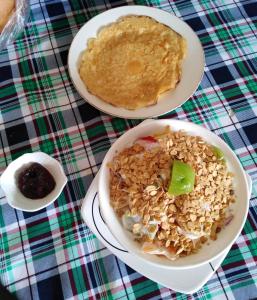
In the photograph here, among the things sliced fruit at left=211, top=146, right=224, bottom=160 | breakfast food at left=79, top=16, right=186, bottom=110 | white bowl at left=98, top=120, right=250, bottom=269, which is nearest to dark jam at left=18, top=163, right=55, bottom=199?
white bowl at left=98, top=120, right=250, bottom=269

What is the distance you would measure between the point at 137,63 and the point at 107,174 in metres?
0.45

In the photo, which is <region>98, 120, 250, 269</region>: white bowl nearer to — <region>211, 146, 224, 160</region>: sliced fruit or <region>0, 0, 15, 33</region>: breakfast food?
<region>211, 146, 224, 160</region>: sliced fruit

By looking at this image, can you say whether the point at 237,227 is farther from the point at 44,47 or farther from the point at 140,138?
the point at 44,47

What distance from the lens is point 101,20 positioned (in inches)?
47.8

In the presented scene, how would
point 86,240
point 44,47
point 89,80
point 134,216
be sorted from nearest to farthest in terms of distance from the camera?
1. point 134,216
2. point 86,240
3. point 89,80
4. point 44,47

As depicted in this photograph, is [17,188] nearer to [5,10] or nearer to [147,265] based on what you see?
[147,265]

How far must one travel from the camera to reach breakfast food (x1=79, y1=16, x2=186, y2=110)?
1.12 meters

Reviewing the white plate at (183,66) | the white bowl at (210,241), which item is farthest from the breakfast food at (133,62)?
the white bowl at (210,241)

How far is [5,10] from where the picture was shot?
112 cm

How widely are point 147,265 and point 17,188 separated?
0.40 m

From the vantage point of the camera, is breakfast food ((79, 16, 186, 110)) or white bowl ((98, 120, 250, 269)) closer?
white bowl ((98, 120, 250, 269))

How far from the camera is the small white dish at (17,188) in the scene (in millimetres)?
940

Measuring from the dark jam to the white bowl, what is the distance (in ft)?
0.54

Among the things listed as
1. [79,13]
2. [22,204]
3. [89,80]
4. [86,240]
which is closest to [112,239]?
[86,240]
